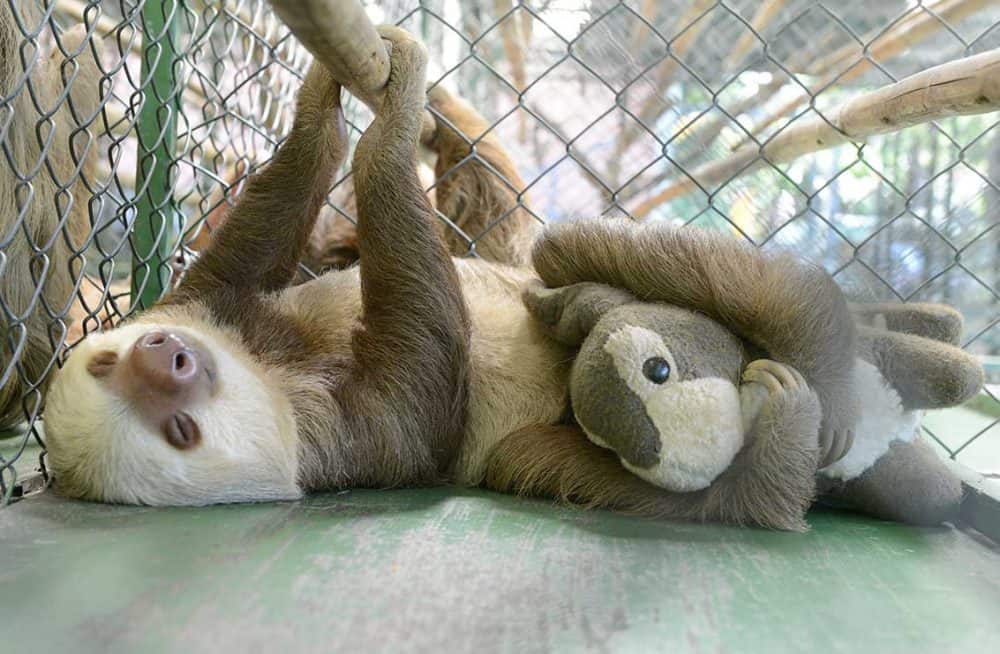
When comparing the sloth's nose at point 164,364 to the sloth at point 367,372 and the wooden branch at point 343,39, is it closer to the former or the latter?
the sloth at point 367,372

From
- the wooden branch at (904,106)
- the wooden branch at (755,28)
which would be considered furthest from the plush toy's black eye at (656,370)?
the wooden branch at (755,28)

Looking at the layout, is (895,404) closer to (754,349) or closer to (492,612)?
(754,349)

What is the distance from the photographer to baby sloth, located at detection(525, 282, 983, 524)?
5.89 ft

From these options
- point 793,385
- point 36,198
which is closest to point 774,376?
point 793,385

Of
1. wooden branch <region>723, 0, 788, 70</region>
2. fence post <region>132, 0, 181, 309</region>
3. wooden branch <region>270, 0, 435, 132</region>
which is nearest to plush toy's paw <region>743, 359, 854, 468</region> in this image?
wooden branch <region>270, 0, 435, 132</region>

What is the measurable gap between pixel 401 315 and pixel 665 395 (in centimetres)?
71

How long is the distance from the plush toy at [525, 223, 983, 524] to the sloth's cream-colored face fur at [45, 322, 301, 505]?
0.74 metres

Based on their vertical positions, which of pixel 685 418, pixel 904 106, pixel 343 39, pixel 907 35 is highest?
pixel 907 35

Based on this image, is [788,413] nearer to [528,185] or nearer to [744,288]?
[744,288]

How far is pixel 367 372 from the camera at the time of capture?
2213 mm

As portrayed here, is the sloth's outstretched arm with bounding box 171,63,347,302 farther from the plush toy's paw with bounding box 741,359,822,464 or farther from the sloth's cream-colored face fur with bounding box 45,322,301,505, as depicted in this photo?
the plush toy's paw with bounding box 741,359,822,464

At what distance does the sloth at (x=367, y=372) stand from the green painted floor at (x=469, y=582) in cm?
10

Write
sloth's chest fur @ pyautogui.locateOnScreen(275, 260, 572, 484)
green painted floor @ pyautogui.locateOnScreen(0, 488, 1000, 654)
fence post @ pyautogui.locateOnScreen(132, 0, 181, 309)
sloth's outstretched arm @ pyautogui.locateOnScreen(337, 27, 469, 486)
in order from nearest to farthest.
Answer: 1. green painted floor @ pyautogui.locateOnScreen(0, 488, 1000, 654)
2. sloth's outstretched arm @ pyautogui.locateOnScreen(337, 27, 469, 486)
3. sloth's chest fur @ pyautogui.locateOnScreen(275, 260, 572, 484)
4. fence post @ pyautogui.locateOnScreen(132, 0, 181, 309)

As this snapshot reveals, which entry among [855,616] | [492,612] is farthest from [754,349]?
[492,612]
